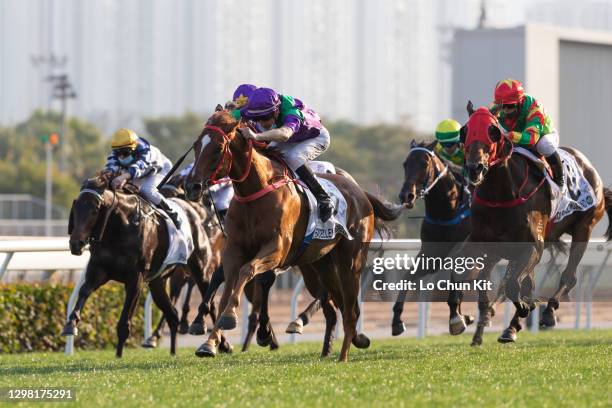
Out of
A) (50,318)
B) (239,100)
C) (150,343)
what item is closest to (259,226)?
(239,100)

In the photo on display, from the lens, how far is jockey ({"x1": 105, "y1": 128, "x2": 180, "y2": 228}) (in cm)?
963

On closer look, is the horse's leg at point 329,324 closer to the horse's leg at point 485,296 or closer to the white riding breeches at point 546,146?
the horse's leg at point 485,296

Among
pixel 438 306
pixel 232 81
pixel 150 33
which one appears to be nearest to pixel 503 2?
pixel 232 81

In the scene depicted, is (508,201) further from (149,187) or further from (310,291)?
(149,187)

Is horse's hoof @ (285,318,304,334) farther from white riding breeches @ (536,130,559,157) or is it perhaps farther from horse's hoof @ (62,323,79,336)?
white riding breeches @ (536,130,559,157)

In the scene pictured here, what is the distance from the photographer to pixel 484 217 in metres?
8.53

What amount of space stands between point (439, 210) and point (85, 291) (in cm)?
269

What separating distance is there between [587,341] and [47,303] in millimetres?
4772

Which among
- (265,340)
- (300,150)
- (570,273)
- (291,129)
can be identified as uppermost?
(291,129)

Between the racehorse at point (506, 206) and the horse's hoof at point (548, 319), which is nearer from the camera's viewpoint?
the racehorse at point (506, 206)

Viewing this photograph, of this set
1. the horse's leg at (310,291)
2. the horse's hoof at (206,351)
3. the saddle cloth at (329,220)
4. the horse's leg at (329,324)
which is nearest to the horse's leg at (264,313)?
the horse's leg at (310,291)

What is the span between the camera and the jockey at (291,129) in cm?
784

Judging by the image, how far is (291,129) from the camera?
7.79 m

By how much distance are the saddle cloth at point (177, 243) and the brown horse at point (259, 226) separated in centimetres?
178
